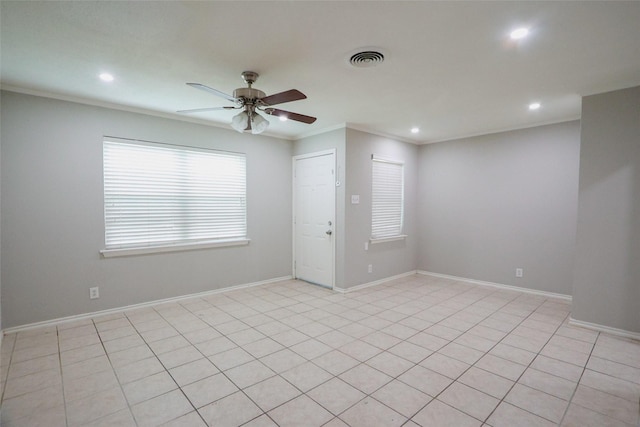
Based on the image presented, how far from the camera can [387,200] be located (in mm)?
5379

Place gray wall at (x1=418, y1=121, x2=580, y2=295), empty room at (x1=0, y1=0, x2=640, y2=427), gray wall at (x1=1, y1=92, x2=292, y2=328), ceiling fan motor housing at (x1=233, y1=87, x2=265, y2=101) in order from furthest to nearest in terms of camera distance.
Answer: gray wall at (x1=418, y1=121, x2=580, y2=295)
gray wall at (x1=1, y1=92, x2=292, y2=328)
ceiling fan motor housing at (x1=233, y1=87, x2=265, y2=101)
empty room at (x1=0, y1=0, x2=640, y2=427)

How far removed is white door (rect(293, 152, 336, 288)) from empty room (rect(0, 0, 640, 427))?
0.05 m

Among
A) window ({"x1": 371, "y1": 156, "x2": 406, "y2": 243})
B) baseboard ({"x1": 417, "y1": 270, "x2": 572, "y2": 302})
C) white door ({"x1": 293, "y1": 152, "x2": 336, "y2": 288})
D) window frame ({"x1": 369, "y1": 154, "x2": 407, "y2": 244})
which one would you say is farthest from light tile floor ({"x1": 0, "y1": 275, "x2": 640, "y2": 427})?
window ({"x1": 371, "y1": 156, "x2": 406, "y2": 243})

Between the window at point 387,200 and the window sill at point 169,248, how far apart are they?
218 centimetres

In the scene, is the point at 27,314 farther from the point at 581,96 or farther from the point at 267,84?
the point at 581,96

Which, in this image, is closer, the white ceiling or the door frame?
the white ceiling

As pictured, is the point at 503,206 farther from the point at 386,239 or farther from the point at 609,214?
the point at 386,239

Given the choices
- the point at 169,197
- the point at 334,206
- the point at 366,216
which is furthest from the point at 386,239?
the point at 169,197

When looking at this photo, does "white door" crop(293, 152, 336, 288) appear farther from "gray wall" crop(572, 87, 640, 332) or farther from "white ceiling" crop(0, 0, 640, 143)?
"gray wall" crop(572, 87, 640, 332)

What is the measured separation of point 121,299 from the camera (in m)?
3.78

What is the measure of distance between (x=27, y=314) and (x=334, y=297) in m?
3.54

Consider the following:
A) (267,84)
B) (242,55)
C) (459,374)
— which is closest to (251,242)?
(267,84)

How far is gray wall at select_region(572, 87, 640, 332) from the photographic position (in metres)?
3.03

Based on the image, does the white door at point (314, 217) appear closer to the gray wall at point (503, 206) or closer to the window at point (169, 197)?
the window at point (169, 197)
